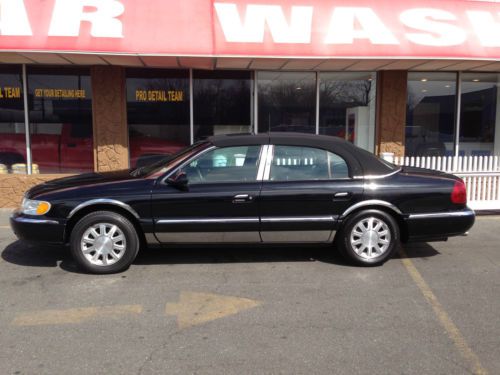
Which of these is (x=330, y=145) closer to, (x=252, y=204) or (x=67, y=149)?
(x=252, y=204)

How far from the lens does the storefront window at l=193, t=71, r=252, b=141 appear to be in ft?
31.3

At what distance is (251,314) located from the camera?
412 cm

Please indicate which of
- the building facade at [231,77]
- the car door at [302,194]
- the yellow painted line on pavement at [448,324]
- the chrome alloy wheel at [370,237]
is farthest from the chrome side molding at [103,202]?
the building facade at [231,77]

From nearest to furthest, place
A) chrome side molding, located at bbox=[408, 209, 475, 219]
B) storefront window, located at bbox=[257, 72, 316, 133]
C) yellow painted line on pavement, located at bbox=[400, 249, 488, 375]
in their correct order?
yellow painted line on pavement, located at bbox=[400, 249, 488, 375], chrome side molding, located at bbox=[408, 209, 475, 219], storefront window, located at bbox=[257, 72, 316, 133]

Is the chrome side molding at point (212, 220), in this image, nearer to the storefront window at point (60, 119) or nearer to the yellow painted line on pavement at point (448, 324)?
the yellow painted line on pavement at point (448, 324)

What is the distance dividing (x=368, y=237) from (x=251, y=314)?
73.3 inches

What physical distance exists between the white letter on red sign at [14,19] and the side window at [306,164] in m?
4.76

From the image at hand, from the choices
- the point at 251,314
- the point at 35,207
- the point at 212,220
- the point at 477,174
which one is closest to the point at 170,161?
the point at 212,220

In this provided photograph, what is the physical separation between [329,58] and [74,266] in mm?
5126

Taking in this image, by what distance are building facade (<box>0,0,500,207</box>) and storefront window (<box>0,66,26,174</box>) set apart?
0.02 m

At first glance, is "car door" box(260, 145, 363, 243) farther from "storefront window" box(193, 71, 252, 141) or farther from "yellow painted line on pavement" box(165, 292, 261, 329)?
"storefront window" box(193, 71, 252, 141)

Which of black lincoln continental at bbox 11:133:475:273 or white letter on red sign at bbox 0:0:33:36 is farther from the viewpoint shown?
white letter on red sign at bbox 0:0:33:36

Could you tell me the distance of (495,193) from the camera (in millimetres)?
8617

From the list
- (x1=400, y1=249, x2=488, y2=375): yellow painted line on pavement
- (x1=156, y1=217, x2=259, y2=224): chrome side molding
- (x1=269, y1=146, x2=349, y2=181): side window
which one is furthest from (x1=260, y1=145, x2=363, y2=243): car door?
(x1=400, y1=249, x2=488, y2=375): yellow painted line on pavement
